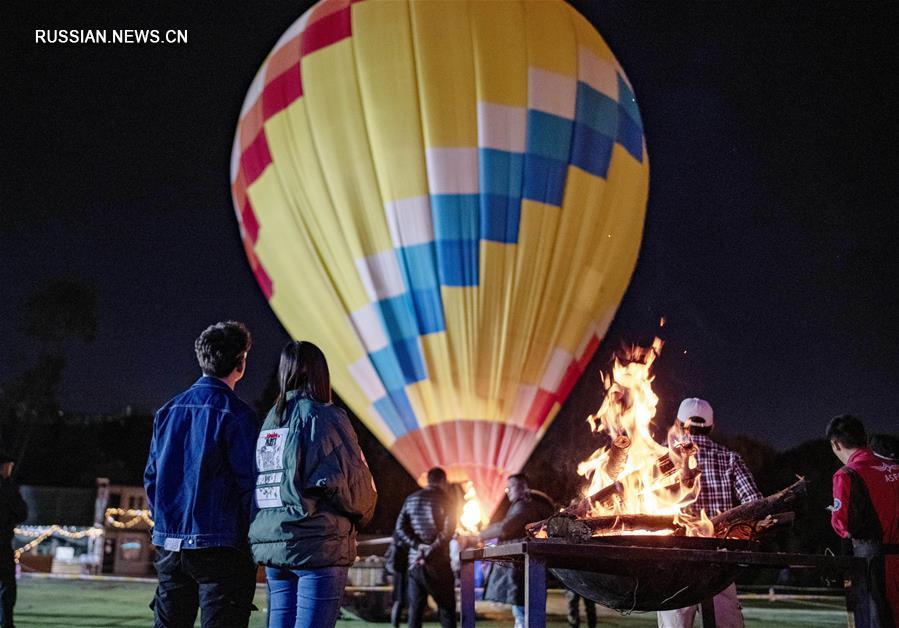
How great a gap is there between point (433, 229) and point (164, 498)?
29.8ft

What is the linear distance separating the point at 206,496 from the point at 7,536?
4.37 metres

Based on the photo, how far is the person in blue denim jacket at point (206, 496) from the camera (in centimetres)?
313

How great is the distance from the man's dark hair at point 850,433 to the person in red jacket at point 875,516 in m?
0.05

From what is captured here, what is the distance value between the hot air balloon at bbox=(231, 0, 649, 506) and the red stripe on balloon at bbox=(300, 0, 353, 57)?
4cm

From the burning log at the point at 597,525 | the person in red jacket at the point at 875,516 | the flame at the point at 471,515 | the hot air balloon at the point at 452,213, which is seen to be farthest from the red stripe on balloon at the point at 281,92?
the burning log at the point at 597,525

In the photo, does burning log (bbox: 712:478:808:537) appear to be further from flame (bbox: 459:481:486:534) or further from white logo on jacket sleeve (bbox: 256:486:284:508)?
flame (bbox: 459:481:486:534)

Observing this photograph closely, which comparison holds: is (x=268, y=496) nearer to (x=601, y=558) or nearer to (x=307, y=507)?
(x=307, y=507)

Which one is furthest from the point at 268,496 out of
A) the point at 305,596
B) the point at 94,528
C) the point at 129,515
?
the point at 129,515

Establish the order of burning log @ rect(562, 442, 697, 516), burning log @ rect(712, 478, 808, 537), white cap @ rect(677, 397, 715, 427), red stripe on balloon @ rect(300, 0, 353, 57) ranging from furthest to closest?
red stripe on balloon @ rect(300, 0, 353, 57)
white cap @ rect(677, 397, 715, 427)
burning log @ rect(562, 442, 697, 516)
burning log @ rect(712, 478, 808, 537)

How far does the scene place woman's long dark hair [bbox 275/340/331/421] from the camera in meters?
3.35

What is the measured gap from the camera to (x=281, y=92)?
516 inches

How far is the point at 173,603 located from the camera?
3146mm

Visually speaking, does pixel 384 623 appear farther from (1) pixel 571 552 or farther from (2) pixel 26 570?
(2) pixel 26 570

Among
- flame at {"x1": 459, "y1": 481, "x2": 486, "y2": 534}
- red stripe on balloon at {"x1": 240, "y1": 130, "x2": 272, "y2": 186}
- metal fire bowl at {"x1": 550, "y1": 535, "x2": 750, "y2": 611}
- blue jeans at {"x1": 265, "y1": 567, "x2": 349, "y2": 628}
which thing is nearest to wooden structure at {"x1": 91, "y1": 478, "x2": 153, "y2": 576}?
red stripe on balloon at {"x1": 240, "y1": 130, "x2": 272, "y2": 186}
